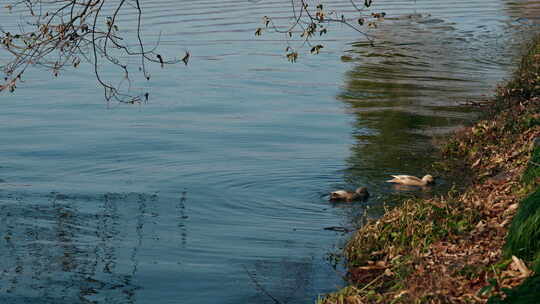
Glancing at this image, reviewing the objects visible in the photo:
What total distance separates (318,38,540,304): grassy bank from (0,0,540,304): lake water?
59cm

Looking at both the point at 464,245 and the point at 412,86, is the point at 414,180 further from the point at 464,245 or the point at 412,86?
the point at 412,86

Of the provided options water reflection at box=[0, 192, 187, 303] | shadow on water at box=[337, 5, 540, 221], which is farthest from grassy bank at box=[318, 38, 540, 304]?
water reflection at box=[0, 192, 187, 303]

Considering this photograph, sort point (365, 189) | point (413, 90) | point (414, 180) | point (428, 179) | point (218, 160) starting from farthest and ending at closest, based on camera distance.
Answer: point (413, 90) → point (218, 160) → point (428, 179) → point (414, 180) → point (365, 189)

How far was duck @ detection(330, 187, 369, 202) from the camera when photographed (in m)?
12.5

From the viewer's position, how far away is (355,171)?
570 inches

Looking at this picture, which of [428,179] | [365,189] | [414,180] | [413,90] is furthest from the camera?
[413,90]

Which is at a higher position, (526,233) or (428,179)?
(526,233)

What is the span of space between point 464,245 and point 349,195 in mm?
3839

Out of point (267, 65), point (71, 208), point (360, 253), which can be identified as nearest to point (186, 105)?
point (267, 65)

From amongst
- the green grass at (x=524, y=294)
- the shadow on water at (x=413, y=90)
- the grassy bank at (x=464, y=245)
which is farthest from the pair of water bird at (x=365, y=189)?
the green grass at (x=524, y=294)

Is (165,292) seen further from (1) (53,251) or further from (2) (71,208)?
(2) (71,208)

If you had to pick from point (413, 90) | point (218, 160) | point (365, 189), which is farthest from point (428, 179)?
point (413, 90)

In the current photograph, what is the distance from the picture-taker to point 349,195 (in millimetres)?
12547

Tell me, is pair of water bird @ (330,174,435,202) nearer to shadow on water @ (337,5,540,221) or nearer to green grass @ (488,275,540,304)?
shadow on water @ (337,5,540,221)
